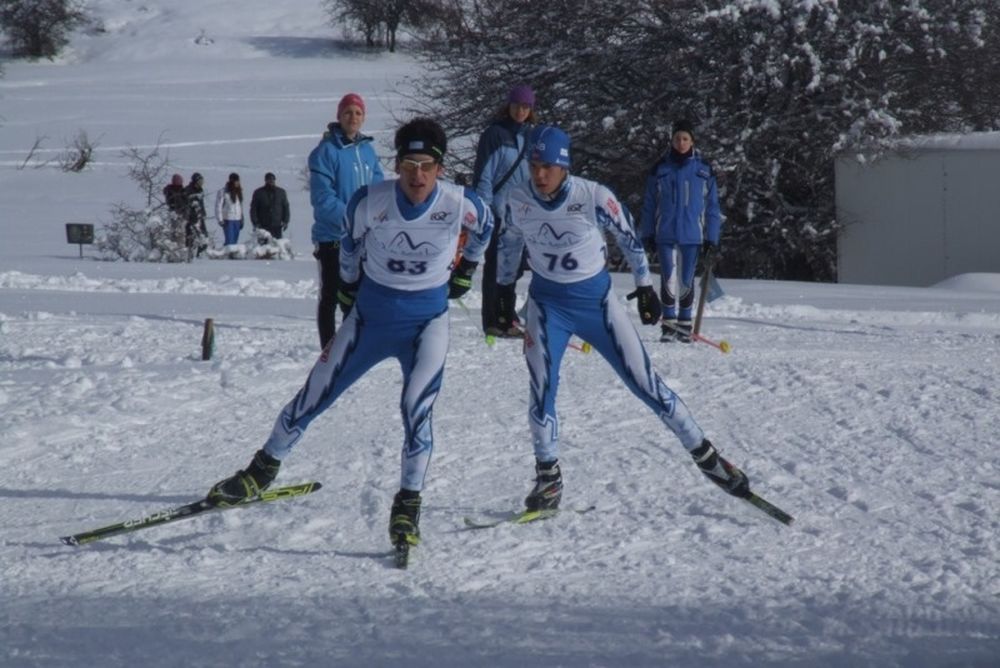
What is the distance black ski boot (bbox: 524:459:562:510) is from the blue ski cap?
1392 millimetres

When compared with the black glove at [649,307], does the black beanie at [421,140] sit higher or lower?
higher

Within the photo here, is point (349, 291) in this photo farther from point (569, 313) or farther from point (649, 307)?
point (649, 307)

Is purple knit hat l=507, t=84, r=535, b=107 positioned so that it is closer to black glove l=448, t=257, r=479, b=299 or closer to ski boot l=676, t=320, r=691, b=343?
ski boot l=676, t=320, r=691, b=343

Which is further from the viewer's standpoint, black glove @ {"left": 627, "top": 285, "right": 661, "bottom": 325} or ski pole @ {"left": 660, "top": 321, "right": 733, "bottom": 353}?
ski pole @ {"left": 660, "top": 321, "right": 733, "bottom": 353}

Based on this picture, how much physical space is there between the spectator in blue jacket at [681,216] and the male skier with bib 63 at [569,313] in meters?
5.04

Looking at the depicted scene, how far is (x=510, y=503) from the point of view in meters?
6.69

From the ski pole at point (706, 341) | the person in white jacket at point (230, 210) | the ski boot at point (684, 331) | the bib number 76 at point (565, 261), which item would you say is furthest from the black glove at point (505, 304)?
the person in white jacket at point (230, 210)

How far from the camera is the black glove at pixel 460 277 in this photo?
6.17 metres

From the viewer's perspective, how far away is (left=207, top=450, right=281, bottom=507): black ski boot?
616 centimetres

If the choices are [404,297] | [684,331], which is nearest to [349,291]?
[404,297]

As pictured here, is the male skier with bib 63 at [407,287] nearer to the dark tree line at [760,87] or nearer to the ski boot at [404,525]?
the ski boot at [404,525]

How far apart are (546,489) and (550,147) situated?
5.08ft

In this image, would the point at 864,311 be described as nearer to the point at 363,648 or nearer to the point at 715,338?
the point at 715,338

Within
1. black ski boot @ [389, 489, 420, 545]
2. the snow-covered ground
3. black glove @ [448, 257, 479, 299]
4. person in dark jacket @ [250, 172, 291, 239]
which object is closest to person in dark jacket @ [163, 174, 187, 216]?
person in dark jacket @ [250, 172, 291, 239]
